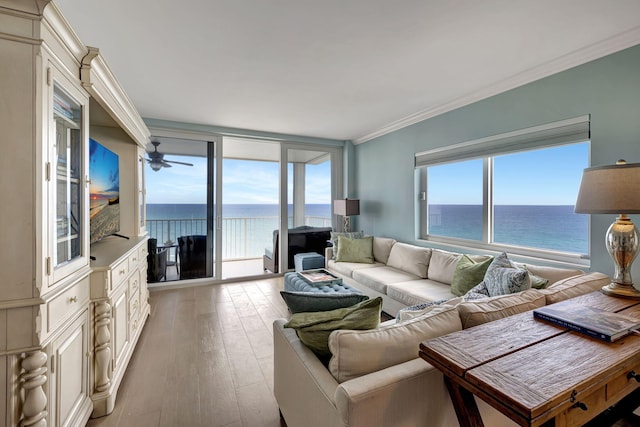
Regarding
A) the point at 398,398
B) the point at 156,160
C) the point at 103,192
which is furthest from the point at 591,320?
the point at 156,160

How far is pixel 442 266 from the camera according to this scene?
3105mm

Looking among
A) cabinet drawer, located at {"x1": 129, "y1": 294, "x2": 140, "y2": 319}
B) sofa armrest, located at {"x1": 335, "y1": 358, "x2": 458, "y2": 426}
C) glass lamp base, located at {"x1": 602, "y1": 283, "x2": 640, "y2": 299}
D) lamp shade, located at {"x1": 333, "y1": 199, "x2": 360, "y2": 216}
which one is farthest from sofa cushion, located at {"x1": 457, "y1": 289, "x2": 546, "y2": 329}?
lamp shade, located at {"x1": 333, "y1": 199, "x2": 360, "y2": 216}

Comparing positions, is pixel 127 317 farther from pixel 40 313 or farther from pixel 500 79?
pixel 500 79

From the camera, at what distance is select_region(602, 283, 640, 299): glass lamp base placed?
164 centimetres

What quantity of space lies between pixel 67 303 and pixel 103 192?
1.35m

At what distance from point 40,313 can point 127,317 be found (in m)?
1.22

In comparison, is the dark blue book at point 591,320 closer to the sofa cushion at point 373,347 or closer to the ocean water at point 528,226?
the sofa cushion at point 373,347

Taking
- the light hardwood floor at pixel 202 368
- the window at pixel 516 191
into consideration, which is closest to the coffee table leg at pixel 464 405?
the light hardwood floor at pixel 202 368

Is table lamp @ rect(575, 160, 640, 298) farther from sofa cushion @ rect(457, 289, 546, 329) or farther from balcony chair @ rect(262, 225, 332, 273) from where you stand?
balcony chair @ rect(262, 225, 332, 273)

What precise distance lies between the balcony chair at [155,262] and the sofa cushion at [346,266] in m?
2.54

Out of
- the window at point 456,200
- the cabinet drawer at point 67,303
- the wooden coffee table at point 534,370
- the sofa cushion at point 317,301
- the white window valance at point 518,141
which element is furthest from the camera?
the window at point 456,200

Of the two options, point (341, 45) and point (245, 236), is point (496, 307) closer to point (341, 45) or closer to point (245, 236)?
point (341, 45)

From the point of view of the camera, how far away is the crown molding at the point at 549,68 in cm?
204

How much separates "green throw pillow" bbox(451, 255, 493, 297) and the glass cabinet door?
2876 millimetres
